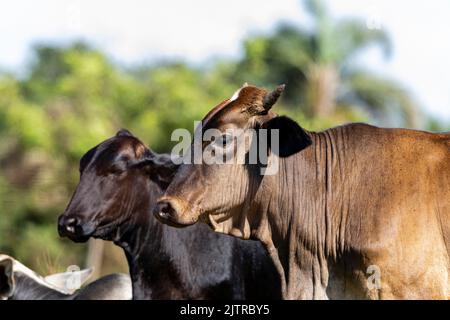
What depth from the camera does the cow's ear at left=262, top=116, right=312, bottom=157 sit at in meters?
8.62

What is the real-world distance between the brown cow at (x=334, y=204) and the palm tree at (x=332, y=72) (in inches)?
1125

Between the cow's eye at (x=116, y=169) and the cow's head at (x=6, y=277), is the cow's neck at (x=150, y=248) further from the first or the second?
the cow's head at (x=6, y=277)

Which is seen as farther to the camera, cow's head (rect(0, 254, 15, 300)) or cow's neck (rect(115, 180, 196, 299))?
cow's head (rect(0, 254, 15, 300))

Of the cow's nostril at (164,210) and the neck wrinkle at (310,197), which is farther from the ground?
the neck wrinkle at (310,197)

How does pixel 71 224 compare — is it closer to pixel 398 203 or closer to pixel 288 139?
pixel 288 139

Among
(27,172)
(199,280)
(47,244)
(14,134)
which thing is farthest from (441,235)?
(14,134)

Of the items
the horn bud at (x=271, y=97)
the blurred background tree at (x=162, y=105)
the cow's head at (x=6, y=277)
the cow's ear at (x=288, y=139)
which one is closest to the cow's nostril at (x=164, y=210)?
the cow's ear at (x=288, y=139)

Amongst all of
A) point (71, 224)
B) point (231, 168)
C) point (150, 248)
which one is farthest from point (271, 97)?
point (150, 248)

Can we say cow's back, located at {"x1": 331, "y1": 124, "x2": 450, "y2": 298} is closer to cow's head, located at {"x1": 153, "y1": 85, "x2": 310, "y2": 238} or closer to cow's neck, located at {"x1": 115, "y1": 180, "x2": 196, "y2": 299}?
cow's head, located at {"x1": 153, "y1": 85, "x2": 310, "y2": 238}

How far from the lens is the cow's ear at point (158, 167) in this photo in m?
10.9

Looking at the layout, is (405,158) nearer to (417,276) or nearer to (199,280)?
(417,276)

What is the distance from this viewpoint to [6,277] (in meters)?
11.9

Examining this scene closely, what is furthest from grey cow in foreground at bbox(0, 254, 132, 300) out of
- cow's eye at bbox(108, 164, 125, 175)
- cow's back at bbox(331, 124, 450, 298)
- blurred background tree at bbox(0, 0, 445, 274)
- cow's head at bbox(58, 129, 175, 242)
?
blurred background tree at bbox(0, 0, 445, 274)

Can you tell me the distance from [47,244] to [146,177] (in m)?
15.8
